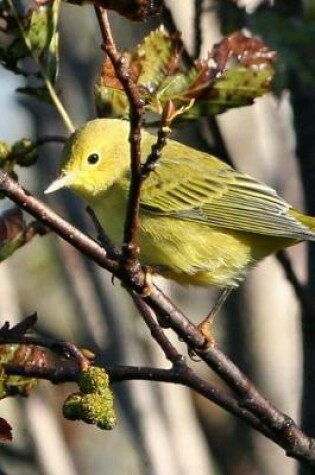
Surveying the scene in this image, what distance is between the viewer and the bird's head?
4.01 metres

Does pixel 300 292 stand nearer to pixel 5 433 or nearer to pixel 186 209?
pixel 186 209

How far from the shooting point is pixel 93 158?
4.18 m

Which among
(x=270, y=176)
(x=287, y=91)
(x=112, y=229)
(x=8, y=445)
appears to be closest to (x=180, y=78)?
(x=112, y=229)

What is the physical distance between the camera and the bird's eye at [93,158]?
13.7 feet

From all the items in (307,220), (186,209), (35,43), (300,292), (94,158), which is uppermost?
(35,43)

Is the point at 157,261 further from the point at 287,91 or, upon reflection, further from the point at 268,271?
the point at 268,271

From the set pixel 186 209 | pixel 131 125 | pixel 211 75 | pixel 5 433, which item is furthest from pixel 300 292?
pixel 131 125

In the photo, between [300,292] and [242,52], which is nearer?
[242,52]

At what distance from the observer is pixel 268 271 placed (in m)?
5.27

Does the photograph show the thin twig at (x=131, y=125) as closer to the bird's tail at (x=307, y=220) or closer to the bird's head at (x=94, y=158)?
the bird's head at (x=94, y=158)

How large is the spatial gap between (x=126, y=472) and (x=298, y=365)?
4.02 ft

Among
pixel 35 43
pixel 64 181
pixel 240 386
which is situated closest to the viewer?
pixel 240 386

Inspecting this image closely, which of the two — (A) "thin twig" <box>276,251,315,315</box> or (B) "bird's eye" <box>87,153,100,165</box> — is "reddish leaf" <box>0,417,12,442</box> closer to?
(A) "thin twig" <box>276,251,315,315</box>

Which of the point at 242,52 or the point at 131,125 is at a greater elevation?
the point at 131,125
